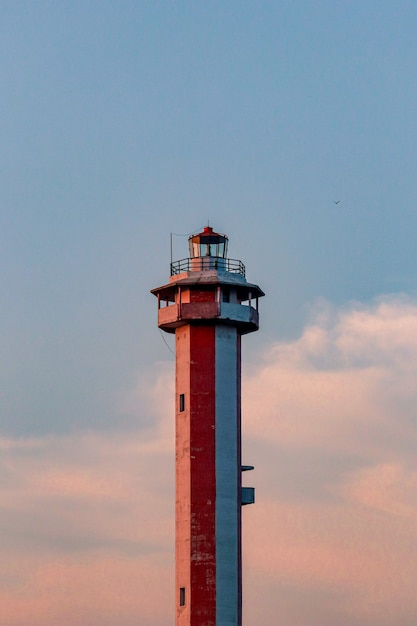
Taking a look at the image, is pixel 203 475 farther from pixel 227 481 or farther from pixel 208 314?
pixel 208 314

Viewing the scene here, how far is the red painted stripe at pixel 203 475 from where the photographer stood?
292 feet

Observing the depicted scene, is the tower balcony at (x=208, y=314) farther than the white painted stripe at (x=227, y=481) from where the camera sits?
Yes

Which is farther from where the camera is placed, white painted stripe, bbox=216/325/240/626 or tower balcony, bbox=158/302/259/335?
tower balcony, bbox=158/302/259/335

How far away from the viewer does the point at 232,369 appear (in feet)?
302

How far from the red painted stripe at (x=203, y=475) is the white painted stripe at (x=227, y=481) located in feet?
0.82

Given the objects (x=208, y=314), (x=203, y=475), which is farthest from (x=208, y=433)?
(x=208, y=314)

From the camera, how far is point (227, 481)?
297 feet

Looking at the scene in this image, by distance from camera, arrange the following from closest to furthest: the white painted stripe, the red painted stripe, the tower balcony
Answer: the red painted stripe → the white painted stripe → the tower balcony

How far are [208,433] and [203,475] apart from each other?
2.02m

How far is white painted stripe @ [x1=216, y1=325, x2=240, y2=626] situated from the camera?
3514 inches

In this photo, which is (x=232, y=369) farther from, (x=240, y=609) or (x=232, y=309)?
(x=240, y=609)

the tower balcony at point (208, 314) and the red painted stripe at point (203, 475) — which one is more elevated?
the tower balcony at point (208, 314)

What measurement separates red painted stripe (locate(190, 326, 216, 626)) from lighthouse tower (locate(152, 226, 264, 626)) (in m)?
0.05

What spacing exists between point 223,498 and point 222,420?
374cm
